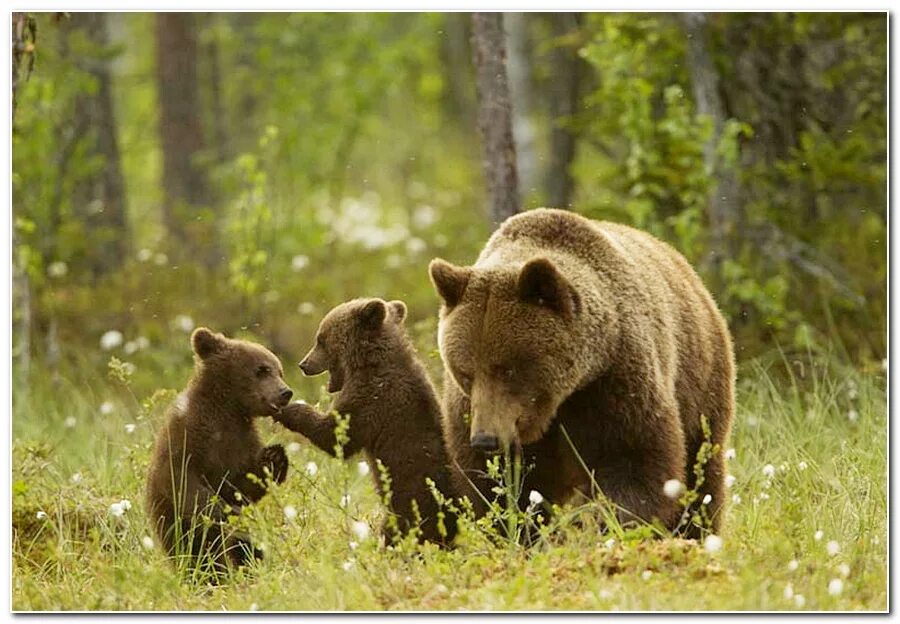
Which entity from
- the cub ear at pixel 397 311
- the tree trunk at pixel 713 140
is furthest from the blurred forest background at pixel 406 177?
the cub ear at pixel 397 311

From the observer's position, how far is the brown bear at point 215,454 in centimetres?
605

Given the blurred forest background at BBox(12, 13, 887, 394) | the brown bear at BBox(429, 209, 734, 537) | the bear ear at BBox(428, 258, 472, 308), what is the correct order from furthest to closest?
1. the blurred forest background at BBox(12, 13, 887, 394)
2. the bear ear at BBox(428, 258, 472, 308)
3. the brown bear at BBox(429, 209, 734, 537)

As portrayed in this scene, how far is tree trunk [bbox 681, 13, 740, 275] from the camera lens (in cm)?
909

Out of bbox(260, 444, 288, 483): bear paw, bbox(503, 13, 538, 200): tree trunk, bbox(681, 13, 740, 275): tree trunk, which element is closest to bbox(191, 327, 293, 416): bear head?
bbox(260, 444, 288, 483): bear paw

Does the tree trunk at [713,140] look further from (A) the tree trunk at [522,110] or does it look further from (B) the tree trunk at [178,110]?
(B) the tree trunk at [178,110]

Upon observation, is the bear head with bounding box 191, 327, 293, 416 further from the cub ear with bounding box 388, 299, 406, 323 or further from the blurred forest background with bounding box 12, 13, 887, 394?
the blurred forest background with bounding box 12, 13, 887, 394

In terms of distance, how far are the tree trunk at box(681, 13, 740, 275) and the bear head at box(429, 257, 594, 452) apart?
13.1ft

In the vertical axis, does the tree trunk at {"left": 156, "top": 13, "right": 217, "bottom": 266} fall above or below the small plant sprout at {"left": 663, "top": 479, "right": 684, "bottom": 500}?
above

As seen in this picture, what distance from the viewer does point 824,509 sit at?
6.21 meters

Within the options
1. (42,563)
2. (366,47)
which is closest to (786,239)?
(42,563)

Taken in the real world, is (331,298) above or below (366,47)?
below

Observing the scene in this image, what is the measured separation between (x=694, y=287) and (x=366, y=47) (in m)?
11.1

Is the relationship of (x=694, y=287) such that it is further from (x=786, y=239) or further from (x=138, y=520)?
(x=786, y=239)

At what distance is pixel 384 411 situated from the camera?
20.0 feet
